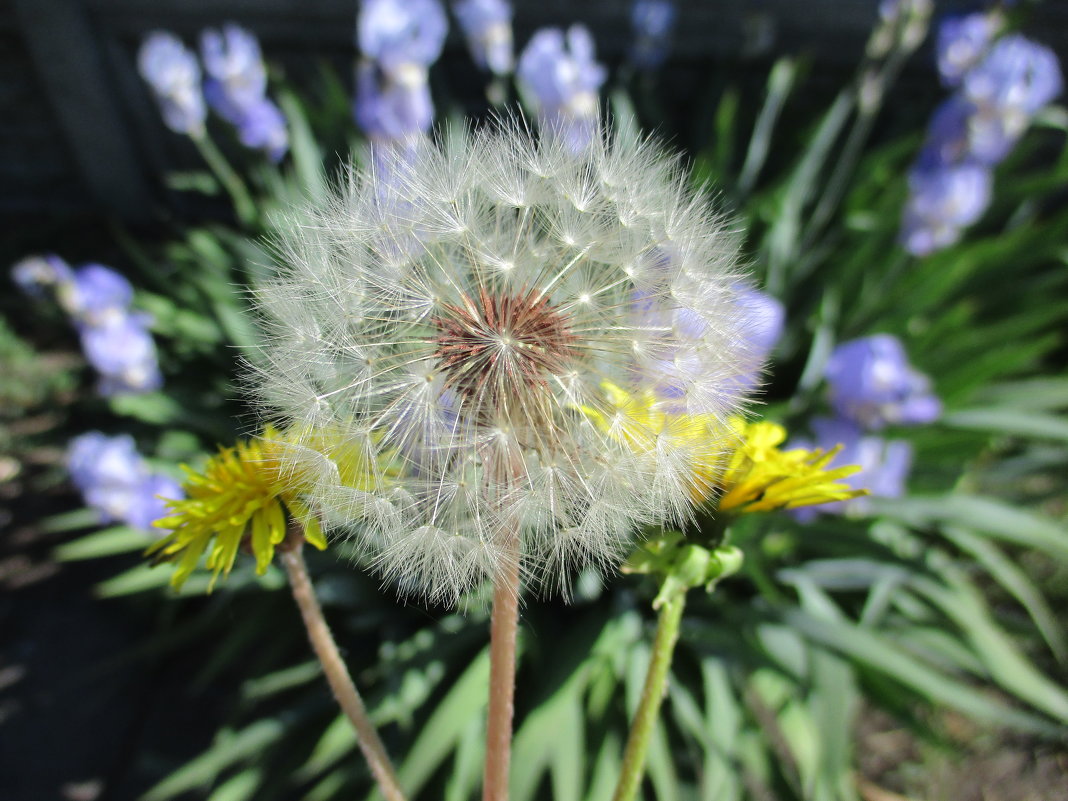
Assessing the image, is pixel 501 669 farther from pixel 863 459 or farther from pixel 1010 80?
pixel 1010 80

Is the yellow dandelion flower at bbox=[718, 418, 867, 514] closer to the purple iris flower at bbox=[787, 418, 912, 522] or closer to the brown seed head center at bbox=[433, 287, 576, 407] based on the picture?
the brown seed head center at bbox=[433, 287, 576, 407]

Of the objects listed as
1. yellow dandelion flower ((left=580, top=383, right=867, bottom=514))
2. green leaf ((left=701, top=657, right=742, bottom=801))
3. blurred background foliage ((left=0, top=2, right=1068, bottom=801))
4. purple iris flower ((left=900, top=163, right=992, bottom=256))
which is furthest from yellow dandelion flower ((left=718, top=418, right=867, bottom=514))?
purple iris flower ((left=900, top=163, right=992, bottom=256))

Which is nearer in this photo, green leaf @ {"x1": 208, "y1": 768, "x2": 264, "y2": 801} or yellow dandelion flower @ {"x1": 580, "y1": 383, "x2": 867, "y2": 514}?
yellow dandelion flower @ {"x1": 580, "y1": 383, "x2": 867, "y2": 514}

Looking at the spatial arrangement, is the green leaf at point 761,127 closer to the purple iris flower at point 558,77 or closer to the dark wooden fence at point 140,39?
the dark wooden fence at point 140,39

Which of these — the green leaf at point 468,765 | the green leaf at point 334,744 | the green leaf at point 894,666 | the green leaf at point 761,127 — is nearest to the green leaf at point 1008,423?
the green leaf at point 894,666

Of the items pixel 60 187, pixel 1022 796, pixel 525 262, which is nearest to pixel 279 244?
pixel 525 262

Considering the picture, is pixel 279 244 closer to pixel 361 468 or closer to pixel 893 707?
pixel 361 468
